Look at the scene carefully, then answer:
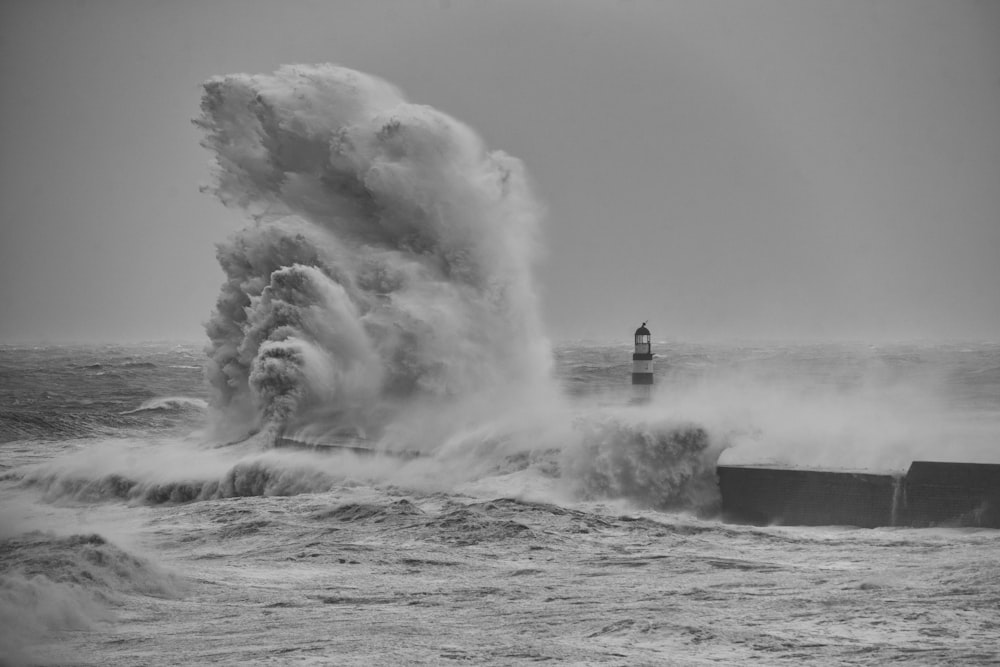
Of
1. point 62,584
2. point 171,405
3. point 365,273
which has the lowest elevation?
point 62,584

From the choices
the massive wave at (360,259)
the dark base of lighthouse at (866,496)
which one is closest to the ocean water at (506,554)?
the dark base of lighthouse at (866,496)

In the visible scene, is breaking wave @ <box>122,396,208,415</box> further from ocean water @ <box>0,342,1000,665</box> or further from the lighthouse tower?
the lighthouse tower

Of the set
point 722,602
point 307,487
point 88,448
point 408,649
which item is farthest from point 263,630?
point 88,448

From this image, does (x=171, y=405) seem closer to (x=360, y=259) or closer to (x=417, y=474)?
(x=360, y=259)

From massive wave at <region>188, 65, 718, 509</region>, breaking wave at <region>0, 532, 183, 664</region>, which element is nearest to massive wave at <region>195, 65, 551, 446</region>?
massive wave at <region>188, 65, 718, 509</region>

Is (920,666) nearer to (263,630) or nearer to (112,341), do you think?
(263,630)

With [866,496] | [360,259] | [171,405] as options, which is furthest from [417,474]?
[171,405]
